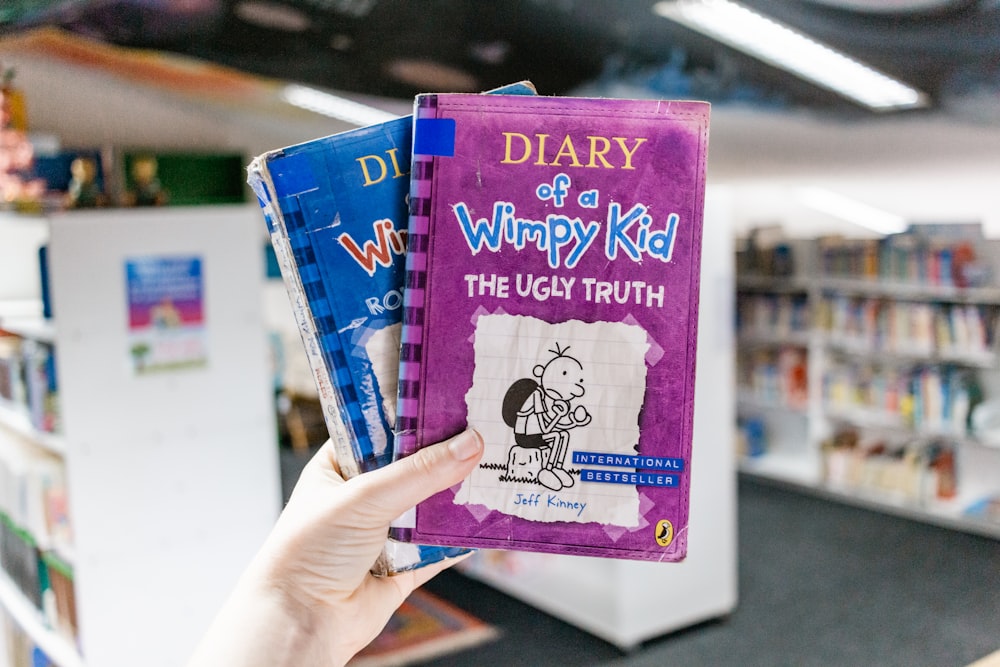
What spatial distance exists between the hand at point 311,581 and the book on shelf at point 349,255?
5 centimetres

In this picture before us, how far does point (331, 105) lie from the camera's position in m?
5.39

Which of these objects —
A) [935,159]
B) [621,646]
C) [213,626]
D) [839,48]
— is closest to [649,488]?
[213,626]

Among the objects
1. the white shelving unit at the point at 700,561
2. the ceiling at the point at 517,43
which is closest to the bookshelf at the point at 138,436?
the ceiling at the point at 517,43

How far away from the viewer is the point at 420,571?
3.08 ft

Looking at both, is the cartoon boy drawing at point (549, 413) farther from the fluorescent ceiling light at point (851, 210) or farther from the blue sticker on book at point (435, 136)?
the fluorescent ceiling light at point (851, 210)

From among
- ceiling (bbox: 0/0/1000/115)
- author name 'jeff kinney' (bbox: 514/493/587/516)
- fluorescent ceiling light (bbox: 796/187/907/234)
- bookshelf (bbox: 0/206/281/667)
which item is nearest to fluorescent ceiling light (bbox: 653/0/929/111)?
ceiling (bbox: 0/0/1000/115)

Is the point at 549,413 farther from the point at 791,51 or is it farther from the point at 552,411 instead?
the point at 791,51

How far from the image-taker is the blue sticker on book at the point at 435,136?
27.4 inches

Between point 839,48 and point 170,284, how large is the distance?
9.38 ft

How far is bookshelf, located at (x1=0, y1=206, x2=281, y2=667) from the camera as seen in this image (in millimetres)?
2625

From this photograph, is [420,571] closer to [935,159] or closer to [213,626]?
[213,626]

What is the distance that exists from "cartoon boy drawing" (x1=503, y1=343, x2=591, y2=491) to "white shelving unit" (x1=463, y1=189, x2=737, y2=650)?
8.97 ft

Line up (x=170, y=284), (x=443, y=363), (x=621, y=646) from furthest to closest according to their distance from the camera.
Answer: (x=621, y=646), (x=170, y=284), (x=443, y=363)

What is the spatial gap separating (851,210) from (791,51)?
1.72 metres
